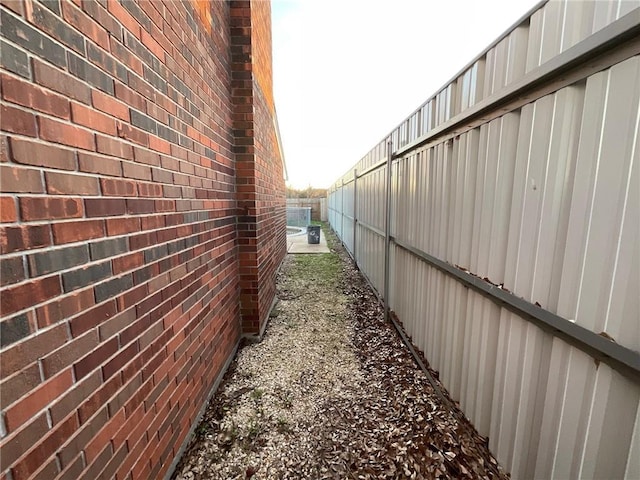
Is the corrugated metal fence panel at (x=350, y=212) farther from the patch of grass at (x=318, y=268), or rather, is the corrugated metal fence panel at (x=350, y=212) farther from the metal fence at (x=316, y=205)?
the metal fence at (x=316, y=205)

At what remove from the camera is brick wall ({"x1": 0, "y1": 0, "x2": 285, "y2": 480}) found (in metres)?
0.89

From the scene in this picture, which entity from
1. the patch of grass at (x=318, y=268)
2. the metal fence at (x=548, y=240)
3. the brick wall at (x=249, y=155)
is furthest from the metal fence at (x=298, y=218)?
the metal fence at (x=548, y=240)

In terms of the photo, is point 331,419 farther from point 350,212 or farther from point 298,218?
point 298,218

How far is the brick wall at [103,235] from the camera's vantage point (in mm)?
886

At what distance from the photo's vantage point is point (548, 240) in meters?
1.37

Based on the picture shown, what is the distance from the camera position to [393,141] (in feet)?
13.3

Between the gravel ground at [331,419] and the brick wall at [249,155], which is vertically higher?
the brick wall at [249,155]

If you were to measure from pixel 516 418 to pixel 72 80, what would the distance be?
2.69 meters

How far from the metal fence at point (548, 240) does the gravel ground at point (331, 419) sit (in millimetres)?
309

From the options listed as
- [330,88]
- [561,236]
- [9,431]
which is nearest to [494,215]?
[561,236]

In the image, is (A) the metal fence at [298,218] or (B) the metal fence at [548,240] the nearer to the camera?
(B) the metal fence at [548,240]

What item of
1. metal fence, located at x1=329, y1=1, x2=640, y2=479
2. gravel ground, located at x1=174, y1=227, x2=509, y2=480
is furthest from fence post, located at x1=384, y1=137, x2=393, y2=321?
metal fence, located at x1=329, y1=1, x2=640, y2=479

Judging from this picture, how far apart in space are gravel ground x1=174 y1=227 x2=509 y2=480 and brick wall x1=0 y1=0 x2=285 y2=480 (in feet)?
1.09

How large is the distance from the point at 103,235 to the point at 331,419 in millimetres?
2083
